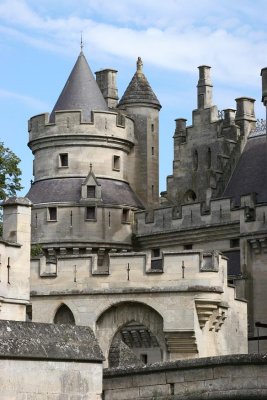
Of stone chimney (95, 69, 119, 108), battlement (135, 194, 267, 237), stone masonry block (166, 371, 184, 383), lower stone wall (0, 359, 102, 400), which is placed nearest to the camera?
lower stone wall (0, 359, 102, 400)

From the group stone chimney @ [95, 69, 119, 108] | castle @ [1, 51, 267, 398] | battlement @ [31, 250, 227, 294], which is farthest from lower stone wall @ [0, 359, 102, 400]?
stone chimney @ [95, 69, 119, 108]

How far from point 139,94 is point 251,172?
21.0 feet

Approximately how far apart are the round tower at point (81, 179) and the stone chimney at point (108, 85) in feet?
13.8

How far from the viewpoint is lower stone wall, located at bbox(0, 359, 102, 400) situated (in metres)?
15.6

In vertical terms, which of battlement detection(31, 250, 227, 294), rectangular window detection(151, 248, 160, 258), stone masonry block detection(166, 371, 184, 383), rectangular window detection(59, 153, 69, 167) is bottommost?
stone masonry block detection(166, 371, 184, 383)

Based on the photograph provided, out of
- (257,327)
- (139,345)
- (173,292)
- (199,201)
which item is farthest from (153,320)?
(199,201)

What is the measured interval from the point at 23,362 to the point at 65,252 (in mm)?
34124

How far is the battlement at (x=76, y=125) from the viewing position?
50594mm

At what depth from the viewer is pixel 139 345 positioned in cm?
3988

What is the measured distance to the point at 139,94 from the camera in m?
55.5

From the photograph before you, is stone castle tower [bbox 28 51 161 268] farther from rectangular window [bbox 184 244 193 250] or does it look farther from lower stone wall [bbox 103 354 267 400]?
lower stone wall [bbox 103 354 267 400]

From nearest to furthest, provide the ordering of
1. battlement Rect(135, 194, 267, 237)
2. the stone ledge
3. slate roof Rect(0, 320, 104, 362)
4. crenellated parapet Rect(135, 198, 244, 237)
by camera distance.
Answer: slate roof Rect(0, 320, 104, 362) → the stone ledge → battlement Rect(135, 194, 267, 237) → crenellated parapet Rect(135, 198, 244, 237)

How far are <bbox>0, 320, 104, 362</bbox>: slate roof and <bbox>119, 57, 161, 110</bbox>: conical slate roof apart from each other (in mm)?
38671

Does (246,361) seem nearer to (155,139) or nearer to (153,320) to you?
(153,320)
